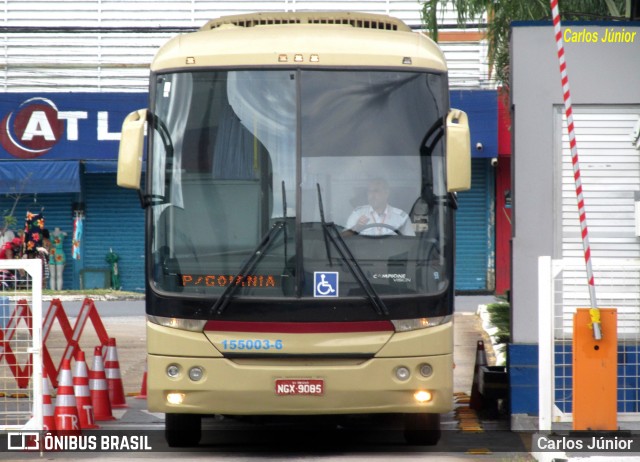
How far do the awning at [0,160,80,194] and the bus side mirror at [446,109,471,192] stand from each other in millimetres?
19455

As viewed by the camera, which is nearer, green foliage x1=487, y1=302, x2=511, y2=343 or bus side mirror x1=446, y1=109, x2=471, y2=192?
bus side mirror x1=446, y1=109, x2=471, y2=192

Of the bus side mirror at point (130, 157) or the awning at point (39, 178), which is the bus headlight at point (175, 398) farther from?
the awning at point (39, 178)

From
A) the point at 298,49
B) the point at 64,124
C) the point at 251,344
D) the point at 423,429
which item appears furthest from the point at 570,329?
the point at 64,124

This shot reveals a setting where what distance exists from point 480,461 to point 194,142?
A: 11.0ft

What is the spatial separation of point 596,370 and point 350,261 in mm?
2020

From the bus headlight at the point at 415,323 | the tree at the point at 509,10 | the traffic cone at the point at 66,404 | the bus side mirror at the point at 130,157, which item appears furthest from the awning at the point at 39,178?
the bus headlight at the point at 415,323

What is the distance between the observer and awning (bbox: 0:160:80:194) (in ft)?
91.8

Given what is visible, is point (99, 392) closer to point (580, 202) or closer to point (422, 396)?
point (422, 396)

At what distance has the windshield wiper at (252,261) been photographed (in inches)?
370

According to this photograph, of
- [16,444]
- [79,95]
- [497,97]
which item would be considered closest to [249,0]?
[79,95]

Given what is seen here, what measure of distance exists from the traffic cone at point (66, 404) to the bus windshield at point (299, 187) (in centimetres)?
134

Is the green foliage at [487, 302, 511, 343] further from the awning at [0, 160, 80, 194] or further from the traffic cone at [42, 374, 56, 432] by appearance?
the awning at [0, 160, 80, 194]

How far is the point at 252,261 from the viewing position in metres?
9.45

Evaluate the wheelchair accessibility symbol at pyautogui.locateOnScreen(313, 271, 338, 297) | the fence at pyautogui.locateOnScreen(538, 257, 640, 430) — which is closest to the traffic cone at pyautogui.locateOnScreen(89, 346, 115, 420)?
the wheelchair accessibility symbol at pyautogui.locateOnScreen(313, 271, 338, 297)
